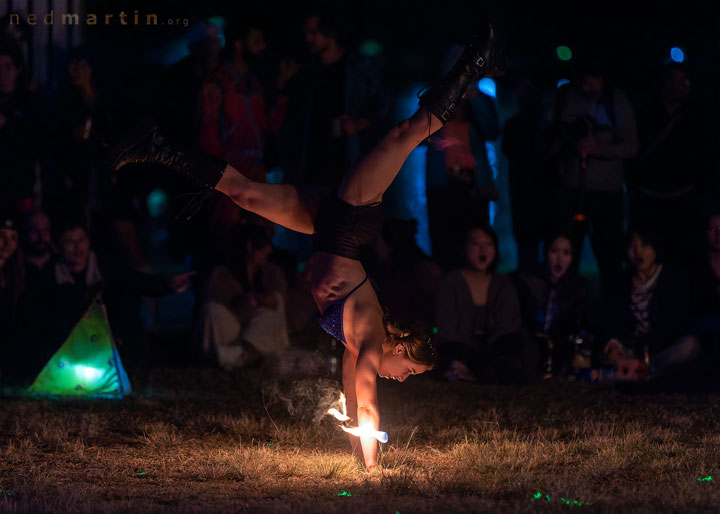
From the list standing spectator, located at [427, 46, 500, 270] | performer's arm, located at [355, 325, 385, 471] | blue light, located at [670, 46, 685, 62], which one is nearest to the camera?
performer's arm, located at [355, 325, 385, 471]

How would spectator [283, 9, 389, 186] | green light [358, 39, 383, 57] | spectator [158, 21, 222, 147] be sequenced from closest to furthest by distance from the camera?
spectator [283, 9, 389, 186] < spectator [158, 21, 222, 147] < green light [358, 39, 383, 57]

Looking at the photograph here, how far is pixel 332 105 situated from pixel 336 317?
3811 millimetres

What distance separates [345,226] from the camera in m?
5.53

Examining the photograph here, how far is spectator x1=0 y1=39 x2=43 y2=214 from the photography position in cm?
888

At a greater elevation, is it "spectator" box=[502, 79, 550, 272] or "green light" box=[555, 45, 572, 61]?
"green light" box=[555, 45, 572, 61]

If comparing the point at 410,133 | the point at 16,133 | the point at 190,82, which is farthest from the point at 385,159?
the point at 16,133

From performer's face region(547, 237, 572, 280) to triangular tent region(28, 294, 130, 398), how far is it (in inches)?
140

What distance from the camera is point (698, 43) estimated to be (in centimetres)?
1077

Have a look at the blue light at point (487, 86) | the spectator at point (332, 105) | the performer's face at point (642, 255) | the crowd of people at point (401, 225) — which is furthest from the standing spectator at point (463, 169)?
the performer's face at point (642, 255)

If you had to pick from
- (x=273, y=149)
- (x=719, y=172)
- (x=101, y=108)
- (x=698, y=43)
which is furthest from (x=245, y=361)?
(x=698, y=43)

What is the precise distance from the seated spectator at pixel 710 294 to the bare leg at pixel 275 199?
418 centimetres

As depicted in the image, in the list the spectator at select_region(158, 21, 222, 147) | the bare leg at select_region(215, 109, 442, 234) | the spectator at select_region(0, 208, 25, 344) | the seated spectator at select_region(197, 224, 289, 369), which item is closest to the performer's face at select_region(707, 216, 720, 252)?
the seated spectator at select_region(197, 224, 289, 369)

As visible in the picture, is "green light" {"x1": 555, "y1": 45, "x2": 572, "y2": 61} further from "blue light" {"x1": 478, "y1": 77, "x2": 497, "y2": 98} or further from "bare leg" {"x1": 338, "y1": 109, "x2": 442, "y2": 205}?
"bare leg" {"x1": 338, "y1": 109, "x2": 442, "y2": 205}

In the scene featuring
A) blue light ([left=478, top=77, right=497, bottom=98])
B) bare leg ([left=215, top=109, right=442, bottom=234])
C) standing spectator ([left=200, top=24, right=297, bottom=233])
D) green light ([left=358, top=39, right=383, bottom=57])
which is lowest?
bare leg ([left=215, top=109, right=442, bottom=234])
